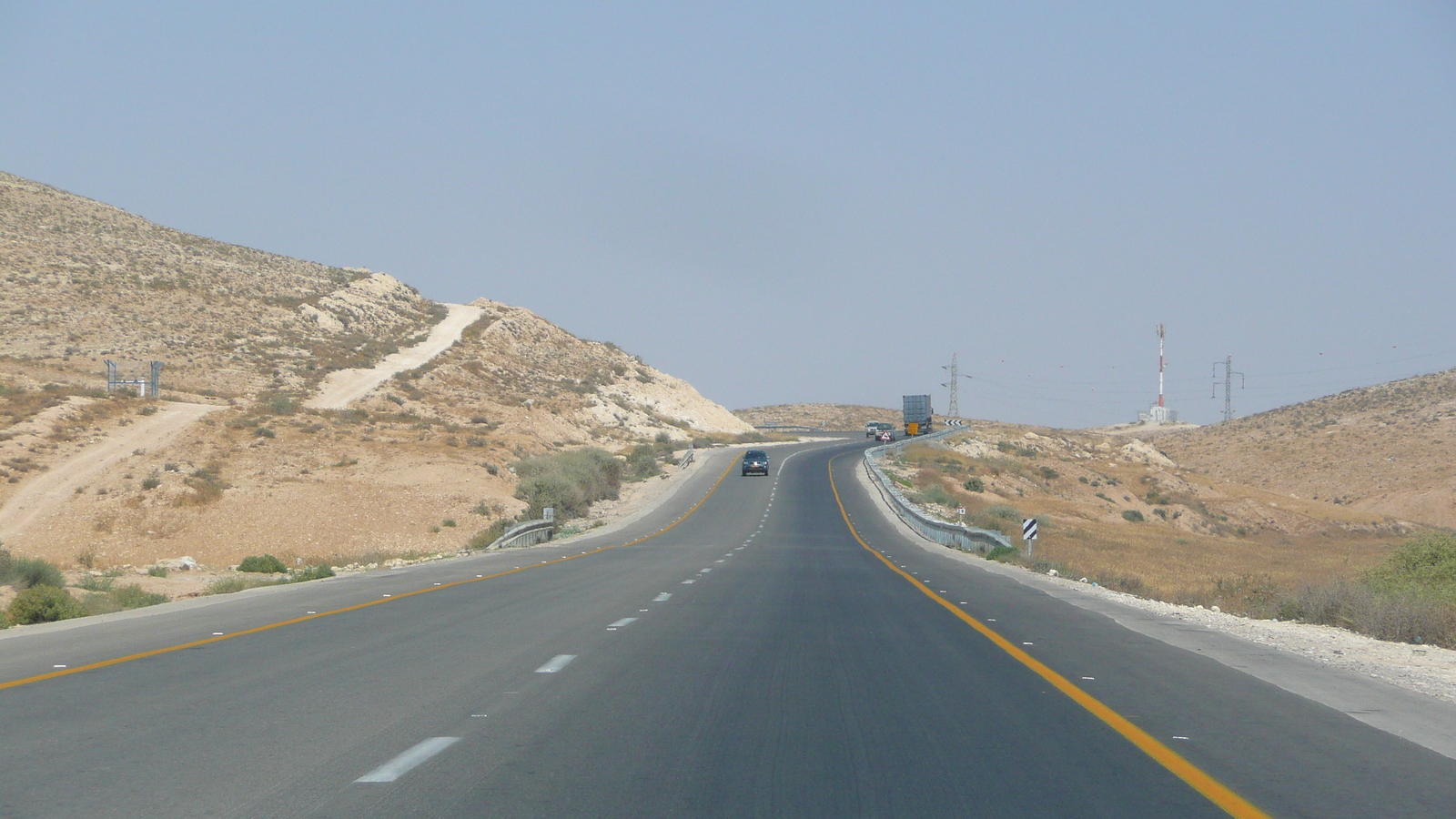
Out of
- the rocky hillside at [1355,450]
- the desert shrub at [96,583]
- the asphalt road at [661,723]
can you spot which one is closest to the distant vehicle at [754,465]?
the rocky hillside at [1355,450]

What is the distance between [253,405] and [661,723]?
213 ft

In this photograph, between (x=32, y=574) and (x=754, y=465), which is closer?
(x=32, y=574)

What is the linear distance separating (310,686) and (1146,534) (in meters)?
50.2

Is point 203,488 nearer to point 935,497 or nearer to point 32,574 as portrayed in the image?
point 32,574

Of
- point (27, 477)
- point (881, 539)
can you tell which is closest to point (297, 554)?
point (27, 477)

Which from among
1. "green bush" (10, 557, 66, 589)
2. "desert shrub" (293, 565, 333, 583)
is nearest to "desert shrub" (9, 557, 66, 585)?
"green bush" (10, 557, 66, 589)

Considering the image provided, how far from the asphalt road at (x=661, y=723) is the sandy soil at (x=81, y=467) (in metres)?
29.1

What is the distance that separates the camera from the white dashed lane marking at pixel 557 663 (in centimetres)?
980

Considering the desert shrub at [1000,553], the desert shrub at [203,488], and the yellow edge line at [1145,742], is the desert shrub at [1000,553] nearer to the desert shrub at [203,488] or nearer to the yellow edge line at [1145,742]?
the yellow edge line at [1145,742]

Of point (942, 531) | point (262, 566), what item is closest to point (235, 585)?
point (262, 566)

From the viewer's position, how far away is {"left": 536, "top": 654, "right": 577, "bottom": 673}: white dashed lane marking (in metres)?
9.80

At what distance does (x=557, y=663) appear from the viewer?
10180mm

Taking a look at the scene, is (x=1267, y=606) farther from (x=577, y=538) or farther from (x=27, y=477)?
(x=27, y=477)

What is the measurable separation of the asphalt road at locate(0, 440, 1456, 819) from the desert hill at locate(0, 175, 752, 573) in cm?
2178
